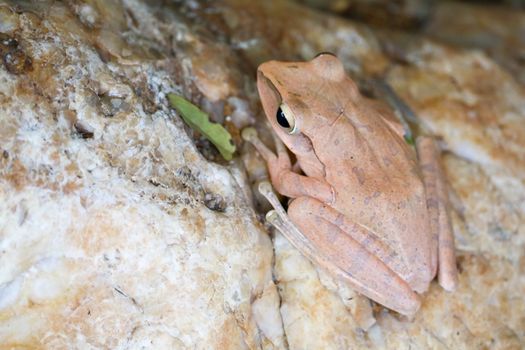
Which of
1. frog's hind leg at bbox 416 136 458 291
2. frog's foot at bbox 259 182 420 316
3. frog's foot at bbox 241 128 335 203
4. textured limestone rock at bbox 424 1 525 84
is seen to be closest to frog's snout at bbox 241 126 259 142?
frog's foot at bbox 241 128 335 203

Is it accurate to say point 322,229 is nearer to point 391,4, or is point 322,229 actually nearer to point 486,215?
point 486,215

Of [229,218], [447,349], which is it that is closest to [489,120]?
[447,349]

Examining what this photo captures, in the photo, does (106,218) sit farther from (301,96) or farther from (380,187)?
(380,187)

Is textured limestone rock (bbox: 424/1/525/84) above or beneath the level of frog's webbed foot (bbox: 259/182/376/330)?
above

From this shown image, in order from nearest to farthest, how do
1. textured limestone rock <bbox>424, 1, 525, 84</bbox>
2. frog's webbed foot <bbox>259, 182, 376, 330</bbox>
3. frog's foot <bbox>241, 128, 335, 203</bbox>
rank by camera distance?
frog's webbed foot <bbox>259, 182, 376, 330</bbox>, frog's foot <bbox>241, 128, 335, 203</bbox>, textured limestone rock <bbox>424, 1, 525, 84</bbox>

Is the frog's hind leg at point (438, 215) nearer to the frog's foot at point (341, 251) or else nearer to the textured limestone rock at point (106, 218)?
the frog's foot at point (341, 251)

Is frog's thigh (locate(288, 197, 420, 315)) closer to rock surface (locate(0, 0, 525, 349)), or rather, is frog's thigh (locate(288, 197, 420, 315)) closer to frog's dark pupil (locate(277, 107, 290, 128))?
rock surface (locate(0, 0, 525, 349))
